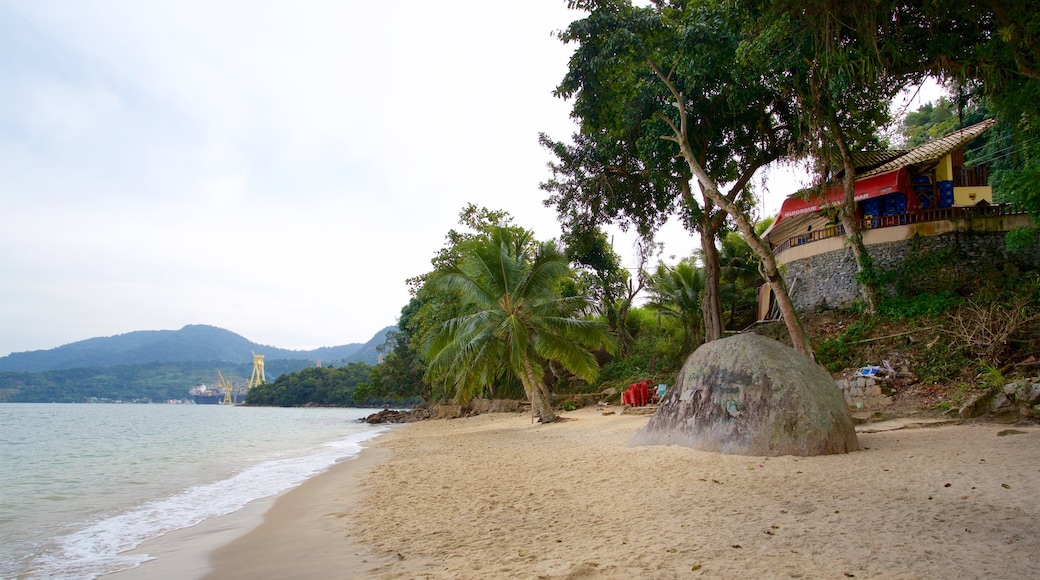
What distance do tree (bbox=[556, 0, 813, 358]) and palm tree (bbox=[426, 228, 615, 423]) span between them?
15.2 feet

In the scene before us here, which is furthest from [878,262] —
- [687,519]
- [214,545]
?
[214,545]

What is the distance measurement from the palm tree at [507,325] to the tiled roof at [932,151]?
11030 millimetres

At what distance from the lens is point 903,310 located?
14477 millimetres

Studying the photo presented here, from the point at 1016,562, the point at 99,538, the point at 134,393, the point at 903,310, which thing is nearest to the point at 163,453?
the point at 99,538

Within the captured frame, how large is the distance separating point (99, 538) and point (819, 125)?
602 inches

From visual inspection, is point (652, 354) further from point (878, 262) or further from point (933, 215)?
point (933, 215)

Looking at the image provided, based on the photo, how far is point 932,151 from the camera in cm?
1791

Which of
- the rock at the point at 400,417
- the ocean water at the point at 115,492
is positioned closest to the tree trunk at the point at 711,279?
the ocean water at the point at 115,492

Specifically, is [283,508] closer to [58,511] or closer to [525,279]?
[58,511]

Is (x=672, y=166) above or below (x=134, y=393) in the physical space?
above

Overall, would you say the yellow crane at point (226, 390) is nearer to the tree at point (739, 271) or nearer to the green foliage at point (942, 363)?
the tree at point (739, 271)

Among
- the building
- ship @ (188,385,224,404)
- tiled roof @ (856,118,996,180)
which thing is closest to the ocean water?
the building

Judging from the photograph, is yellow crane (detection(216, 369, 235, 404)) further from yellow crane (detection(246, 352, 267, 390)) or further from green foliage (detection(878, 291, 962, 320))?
green foliage (detection(878, 291, 962, 320))

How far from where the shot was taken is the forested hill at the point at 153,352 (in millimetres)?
126625
